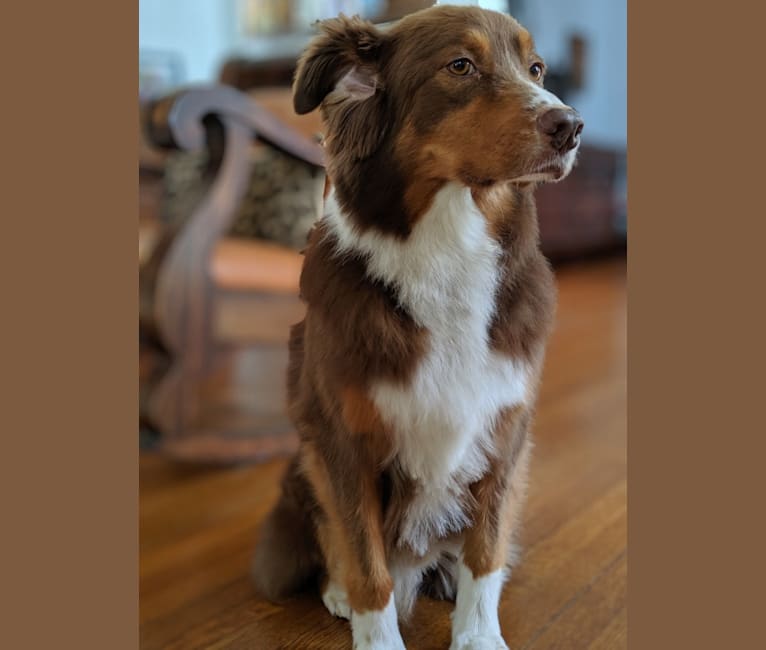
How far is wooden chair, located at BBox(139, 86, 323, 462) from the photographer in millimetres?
2152

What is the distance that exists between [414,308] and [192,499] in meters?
1.50

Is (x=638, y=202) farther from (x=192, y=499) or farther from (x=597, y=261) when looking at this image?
(x=597, y=261)

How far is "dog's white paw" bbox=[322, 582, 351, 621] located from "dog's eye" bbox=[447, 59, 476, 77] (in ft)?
2.24

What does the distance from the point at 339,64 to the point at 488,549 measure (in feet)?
2.04

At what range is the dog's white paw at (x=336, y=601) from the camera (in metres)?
1.08

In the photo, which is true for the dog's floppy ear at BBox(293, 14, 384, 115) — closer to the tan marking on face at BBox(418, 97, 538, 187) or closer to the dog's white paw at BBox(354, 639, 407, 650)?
the tan marking on face at BBox(418, 97, 538, 187)

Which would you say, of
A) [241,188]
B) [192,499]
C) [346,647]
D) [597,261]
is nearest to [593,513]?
[346,647]

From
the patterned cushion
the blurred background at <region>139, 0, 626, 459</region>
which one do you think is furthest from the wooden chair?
the patterned cushion

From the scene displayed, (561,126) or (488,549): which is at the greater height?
(561,126)

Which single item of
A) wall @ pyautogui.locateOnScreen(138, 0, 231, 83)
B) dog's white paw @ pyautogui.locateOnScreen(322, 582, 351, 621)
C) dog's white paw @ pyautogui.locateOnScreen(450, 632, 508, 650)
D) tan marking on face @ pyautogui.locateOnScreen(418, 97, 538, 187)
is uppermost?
wall @ pyautogui.locateOnScreen(138, 0, 231, 83)

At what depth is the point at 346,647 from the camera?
1.02 m

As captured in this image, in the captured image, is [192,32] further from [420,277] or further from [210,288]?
[420,277]

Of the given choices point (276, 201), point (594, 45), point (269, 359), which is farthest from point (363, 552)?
point (269, 359)

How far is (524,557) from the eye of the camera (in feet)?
4.25
